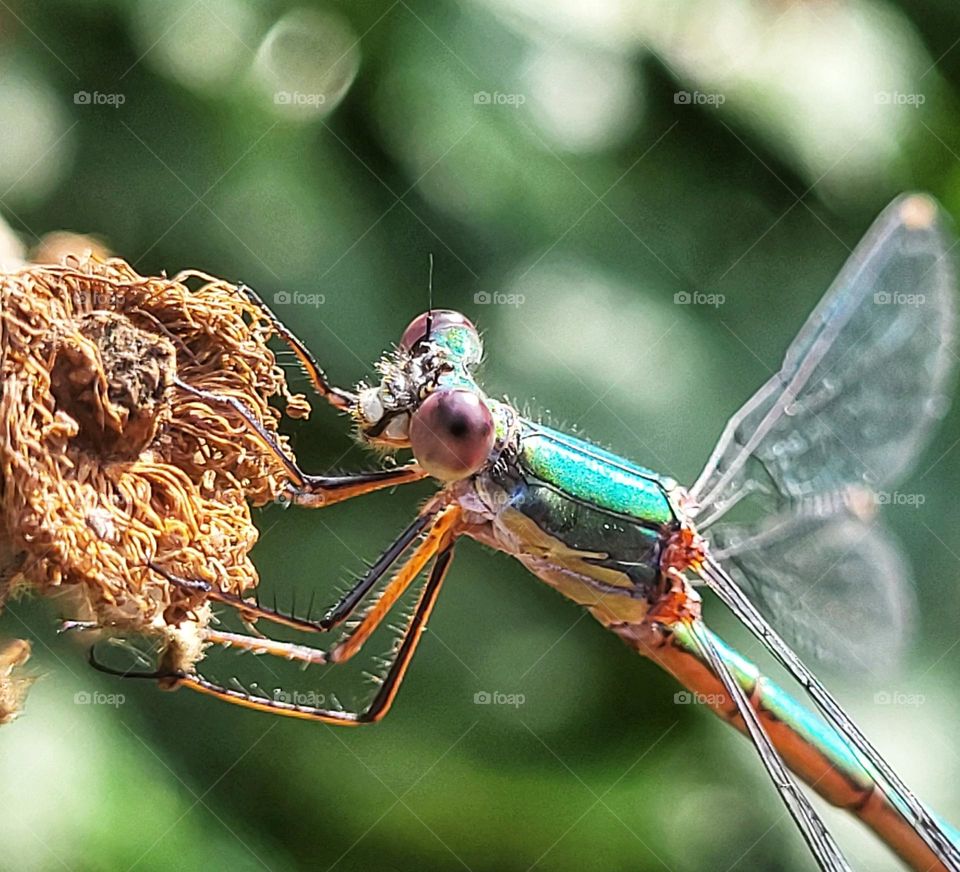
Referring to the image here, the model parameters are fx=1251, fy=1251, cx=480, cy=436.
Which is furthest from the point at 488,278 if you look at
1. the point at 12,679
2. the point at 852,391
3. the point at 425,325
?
the point at 12,679

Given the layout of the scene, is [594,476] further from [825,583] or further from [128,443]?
[128,443]

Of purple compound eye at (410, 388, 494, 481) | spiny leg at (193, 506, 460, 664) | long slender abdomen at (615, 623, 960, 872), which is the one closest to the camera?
purple compound eye at (410, 388, 494, 481)

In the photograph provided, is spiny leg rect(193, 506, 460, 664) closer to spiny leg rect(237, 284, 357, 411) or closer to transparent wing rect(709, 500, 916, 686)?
spiny leg rect(237, 284, 357, 411)

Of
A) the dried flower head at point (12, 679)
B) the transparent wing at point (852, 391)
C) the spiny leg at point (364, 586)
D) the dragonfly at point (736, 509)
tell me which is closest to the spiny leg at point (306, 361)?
the dragonfly at point (736, 509)

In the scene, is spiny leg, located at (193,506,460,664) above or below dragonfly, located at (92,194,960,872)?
below

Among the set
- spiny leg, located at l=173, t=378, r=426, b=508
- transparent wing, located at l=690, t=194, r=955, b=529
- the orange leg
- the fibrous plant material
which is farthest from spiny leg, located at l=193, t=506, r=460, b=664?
transparent wing, located at l=690, t=194, r=955, b=529

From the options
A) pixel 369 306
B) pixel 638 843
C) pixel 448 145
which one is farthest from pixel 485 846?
pixel 448 145

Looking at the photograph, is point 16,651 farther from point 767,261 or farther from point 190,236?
point 767,261
